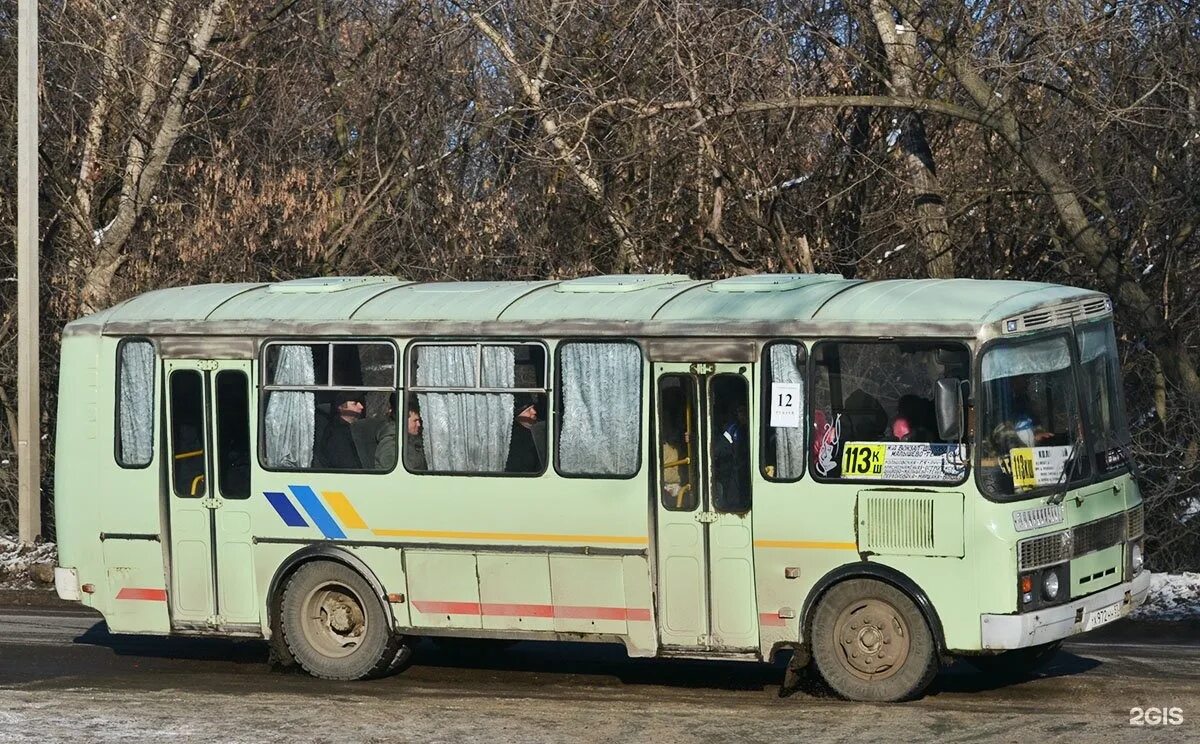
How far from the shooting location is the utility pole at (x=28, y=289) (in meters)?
17.8

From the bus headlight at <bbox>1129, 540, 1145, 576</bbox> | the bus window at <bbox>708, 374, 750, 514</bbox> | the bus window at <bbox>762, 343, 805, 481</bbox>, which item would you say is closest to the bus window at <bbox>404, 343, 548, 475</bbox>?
the bus window at <bbox>708, 374, 750, 514</bbox>

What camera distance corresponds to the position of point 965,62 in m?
16.8

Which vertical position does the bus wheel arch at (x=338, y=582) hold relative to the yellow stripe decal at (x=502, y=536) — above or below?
below

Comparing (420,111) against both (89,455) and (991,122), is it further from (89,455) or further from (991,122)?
(89,455)

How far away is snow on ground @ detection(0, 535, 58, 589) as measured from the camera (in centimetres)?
1689

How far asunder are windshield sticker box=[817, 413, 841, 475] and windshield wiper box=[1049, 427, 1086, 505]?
1231 mm

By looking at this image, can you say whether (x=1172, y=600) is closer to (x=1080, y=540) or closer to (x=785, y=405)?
(x=1080, y=540)

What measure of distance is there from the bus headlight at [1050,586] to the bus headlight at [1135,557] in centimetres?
102

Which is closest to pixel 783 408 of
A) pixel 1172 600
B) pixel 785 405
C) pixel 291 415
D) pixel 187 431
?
pixel 785 405

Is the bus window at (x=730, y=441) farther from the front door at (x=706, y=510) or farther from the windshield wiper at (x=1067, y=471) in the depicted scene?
the windshield wiper at (x=1067, y=471)

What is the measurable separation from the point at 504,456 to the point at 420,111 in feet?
39.1

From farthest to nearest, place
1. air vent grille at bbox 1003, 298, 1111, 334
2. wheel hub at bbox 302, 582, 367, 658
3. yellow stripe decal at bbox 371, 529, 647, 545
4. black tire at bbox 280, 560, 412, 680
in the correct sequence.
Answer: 1. wheel hub at bbox 302, 582, 367, 658
2. black tire at bbox 280, 560, 412, 680
3. yellow stripe decal at bbox 371, 529, 647, 545
4. air vent grille at bbox 1003, 298, 1111, 334

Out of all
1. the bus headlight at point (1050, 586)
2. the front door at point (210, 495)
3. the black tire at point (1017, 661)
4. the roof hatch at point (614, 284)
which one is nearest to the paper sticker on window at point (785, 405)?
the roof hatch at point (614, 284)

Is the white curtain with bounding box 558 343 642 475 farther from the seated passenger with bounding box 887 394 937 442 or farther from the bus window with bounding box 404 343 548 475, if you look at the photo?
the seated passenger with bounding box 887 394 937 442
